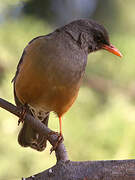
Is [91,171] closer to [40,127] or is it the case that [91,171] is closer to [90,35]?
[40,127]

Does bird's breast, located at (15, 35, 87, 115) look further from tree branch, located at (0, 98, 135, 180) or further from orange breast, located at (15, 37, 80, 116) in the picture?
tree branch, located at (0, 98, 135, 180)

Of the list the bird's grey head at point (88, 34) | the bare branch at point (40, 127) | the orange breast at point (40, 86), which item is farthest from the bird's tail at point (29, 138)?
the bare branch at point (40, 127)

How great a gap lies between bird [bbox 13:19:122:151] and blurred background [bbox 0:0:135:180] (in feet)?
1.96

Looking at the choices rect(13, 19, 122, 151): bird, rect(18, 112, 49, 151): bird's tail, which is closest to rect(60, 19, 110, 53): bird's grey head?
rect(13, 19, 122, 151): bird

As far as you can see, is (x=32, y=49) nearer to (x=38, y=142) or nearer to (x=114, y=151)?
(x=38, y=142)

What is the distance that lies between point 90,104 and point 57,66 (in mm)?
1235

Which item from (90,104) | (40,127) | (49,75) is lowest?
(90,104)

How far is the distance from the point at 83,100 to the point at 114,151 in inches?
24.3

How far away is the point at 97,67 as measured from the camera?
14.7 ft

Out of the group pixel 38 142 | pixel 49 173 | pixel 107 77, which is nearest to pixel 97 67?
pixel 107 77

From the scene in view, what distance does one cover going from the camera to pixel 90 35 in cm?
325

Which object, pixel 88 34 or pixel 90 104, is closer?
pixel 88 34

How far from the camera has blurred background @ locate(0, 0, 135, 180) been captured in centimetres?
382

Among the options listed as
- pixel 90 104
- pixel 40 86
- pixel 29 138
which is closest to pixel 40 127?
pixel 40 86
